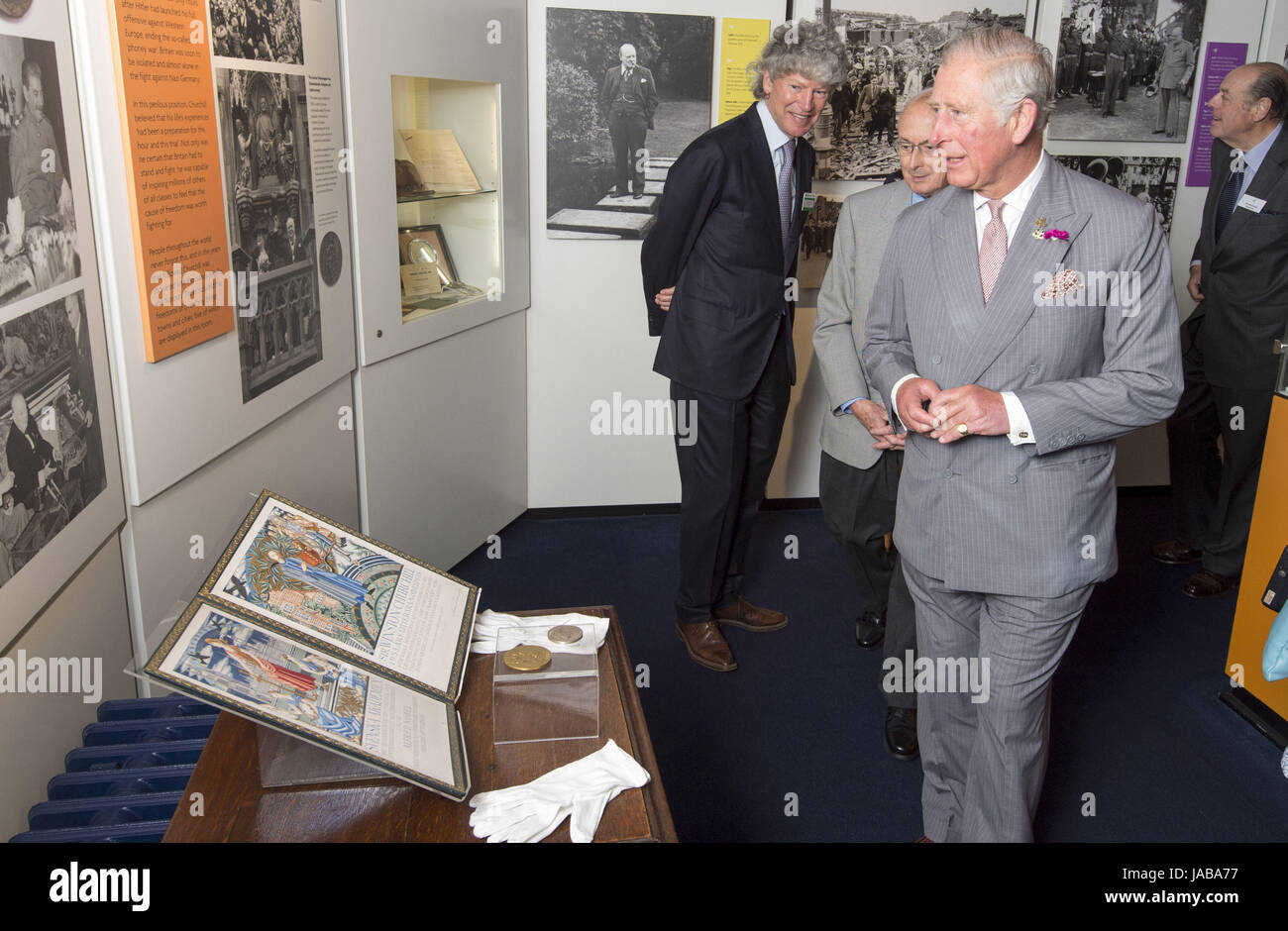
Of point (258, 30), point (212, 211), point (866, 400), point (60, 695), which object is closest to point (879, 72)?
point (866, 400)

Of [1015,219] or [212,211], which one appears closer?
[1015,219]

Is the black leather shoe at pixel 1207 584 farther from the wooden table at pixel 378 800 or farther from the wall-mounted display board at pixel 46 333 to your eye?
the wall-mounted display board at pixel 46 333

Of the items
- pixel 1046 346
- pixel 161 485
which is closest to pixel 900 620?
pixel 1046 346

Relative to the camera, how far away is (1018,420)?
6.65 ft

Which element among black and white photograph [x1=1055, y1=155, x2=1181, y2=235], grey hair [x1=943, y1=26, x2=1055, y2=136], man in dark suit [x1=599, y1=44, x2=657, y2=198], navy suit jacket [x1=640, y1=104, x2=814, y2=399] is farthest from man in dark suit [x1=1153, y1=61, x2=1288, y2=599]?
grey hair [x1=943, y1=26, x2=1055, y2=136]

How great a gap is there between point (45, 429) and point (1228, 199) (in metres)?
4.25

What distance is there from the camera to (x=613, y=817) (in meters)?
1.43

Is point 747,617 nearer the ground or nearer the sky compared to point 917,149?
nearer the ground

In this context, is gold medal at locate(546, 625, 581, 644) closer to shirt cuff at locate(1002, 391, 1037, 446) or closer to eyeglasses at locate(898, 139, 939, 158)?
shirt cuff at locate(1002, 391, 1037, 446)

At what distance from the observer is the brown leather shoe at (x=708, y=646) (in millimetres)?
3576

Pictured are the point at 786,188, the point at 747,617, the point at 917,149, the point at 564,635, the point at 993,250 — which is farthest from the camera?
the point at 747,617

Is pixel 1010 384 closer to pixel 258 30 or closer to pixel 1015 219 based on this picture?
pixel 1015 219
